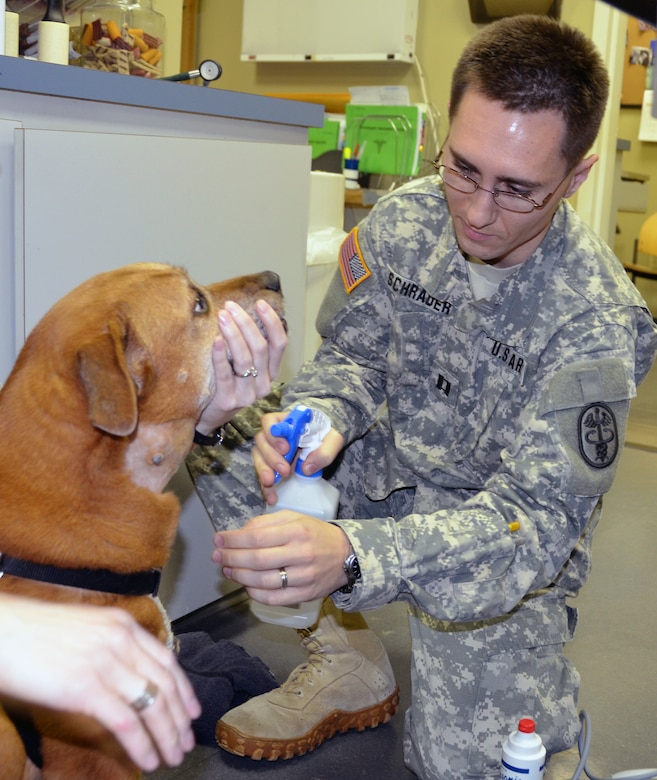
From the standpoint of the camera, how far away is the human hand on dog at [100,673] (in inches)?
29.0

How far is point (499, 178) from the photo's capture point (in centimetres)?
157

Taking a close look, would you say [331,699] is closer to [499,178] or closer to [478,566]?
[478,566]

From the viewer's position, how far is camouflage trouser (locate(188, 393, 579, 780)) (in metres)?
1.61

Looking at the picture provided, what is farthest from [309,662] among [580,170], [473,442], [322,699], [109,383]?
[580,170]

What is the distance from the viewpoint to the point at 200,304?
1.39m

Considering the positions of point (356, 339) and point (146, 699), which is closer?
point (146, 699)

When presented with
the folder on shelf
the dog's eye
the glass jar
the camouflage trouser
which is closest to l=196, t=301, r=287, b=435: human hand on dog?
the dog's eye

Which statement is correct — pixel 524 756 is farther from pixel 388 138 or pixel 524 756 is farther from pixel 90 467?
pixel 388 138

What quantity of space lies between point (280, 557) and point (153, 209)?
874 millimetres

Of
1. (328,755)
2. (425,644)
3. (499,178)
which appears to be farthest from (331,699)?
(499,178)

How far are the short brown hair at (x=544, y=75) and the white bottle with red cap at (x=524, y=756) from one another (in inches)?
Result: 38.3

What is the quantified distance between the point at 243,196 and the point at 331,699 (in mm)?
1082

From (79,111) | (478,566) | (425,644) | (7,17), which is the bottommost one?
(425,644)

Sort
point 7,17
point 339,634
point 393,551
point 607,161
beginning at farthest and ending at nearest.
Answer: point 607,161 → point 339,634 → point 7,17 → point 393,551
